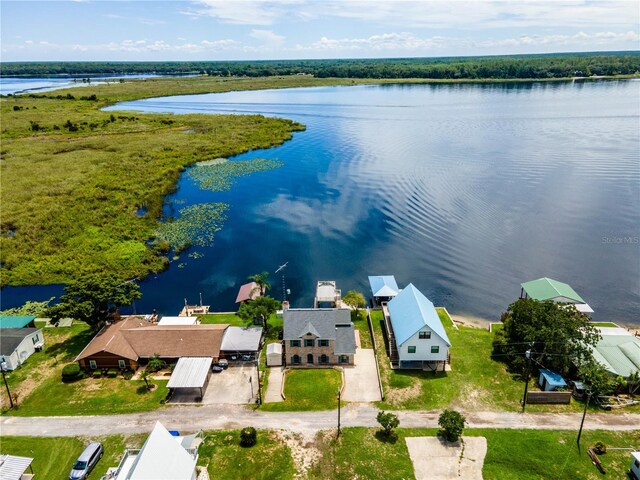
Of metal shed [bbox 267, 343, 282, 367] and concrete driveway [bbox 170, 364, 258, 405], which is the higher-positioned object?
metal shed [bbox 267, 343, 282, 367]

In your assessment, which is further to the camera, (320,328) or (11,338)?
(11,338)

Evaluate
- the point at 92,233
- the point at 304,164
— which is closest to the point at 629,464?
the point at 92,233

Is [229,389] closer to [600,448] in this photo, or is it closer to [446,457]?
[446,457]

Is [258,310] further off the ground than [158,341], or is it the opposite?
[258,310]

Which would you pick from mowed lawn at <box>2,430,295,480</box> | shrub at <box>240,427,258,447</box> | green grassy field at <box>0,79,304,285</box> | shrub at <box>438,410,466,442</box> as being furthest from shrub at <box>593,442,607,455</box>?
green grassy field at <box>0,79,304,285</box>

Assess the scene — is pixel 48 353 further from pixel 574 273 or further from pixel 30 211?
pixel 574 273

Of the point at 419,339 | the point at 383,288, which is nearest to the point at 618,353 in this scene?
the point at 419,339

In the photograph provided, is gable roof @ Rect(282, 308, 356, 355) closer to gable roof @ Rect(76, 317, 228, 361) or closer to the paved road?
the paved road
